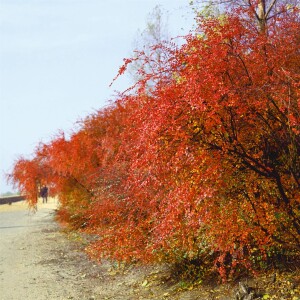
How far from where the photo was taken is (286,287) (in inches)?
279

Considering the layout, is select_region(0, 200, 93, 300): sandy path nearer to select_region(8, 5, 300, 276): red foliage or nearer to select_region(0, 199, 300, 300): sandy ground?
select_region(0, 199, 300, 300): sandy ground

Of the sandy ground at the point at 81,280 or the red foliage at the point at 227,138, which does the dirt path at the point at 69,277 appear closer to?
the sandy ground at the point at 81,280

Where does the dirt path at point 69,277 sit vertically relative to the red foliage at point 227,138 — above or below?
below

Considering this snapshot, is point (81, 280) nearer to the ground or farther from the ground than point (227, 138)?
nearer to the ground

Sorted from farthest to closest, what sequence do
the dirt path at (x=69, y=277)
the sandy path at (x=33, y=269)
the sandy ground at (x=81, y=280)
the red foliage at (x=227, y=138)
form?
1. the sandy path at (x=33, y=269)
2. the dirt path at (x=69, y=277)
3. the sandy ground at (x=81, y=280)
4. the red foliage at (x=227, y=138)

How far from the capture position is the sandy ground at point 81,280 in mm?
7840

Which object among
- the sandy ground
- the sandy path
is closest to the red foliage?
the sandy ground

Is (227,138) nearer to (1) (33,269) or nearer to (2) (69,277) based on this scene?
(2) (69,277)

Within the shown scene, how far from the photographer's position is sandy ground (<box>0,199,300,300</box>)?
784 centimetres

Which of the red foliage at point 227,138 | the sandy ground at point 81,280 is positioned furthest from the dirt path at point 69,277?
the red foliage at point 227,138

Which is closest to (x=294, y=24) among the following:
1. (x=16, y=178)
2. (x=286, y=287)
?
(x=286, y=287)

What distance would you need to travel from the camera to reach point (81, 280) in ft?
33.7

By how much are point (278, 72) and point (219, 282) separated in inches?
142

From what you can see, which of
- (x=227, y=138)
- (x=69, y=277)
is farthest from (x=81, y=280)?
(x=227, y=138)
